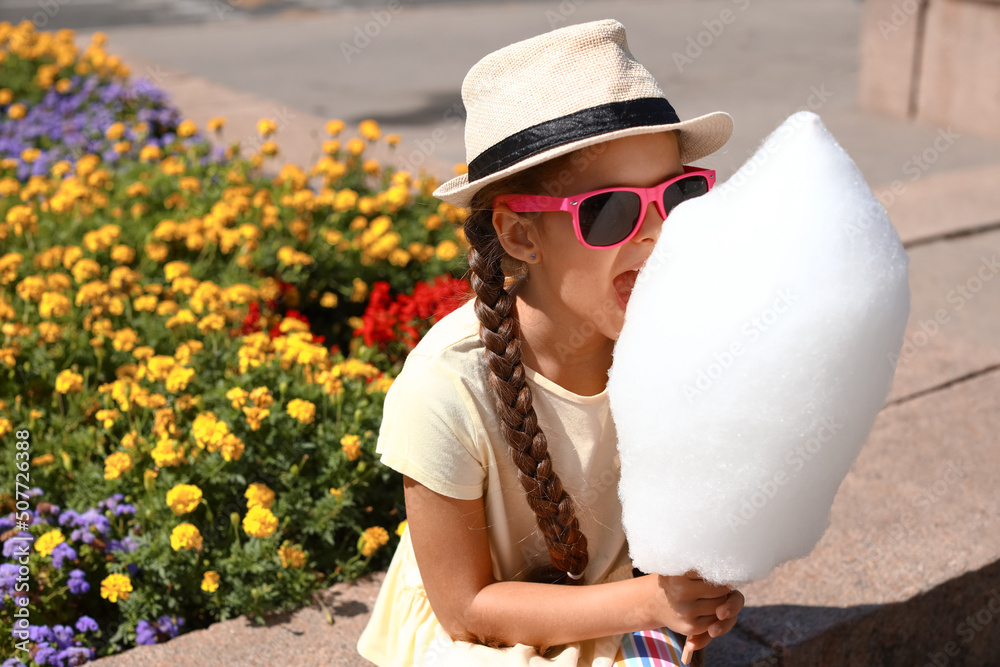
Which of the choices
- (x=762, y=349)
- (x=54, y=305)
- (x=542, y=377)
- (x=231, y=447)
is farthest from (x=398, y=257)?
(x=762, y=349)

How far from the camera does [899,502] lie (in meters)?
2.56

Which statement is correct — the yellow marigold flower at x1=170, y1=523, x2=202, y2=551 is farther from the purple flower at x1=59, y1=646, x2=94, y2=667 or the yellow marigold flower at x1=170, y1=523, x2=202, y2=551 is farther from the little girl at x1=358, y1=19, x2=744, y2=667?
the little girl at x1=358, y1=19, x2=744, y2=667

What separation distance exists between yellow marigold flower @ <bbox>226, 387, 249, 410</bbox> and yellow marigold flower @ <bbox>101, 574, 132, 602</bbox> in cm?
47

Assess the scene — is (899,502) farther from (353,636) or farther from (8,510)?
(8,510)

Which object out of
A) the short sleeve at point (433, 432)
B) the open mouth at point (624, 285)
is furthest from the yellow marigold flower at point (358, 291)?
the open mouth at point (624, 285)

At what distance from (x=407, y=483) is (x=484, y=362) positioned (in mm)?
239

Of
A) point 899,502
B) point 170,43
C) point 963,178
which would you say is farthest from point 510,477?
point 170,43

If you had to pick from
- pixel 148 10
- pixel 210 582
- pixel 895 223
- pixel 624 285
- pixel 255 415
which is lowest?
pixel 895 223

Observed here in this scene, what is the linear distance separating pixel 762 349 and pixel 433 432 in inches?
22.6

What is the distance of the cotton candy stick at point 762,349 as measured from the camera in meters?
1.22

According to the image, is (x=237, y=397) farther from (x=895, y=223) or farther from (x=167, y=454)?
(x=895, y=223)

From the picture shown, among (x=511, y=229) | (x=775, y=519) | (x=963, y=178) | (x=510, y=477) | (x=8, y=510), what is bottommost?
(x=963, y=178)

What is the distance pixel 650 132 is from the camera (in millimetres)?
1480

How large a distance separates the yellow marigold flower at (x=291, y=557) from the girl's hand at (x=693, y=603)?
3.07ft
